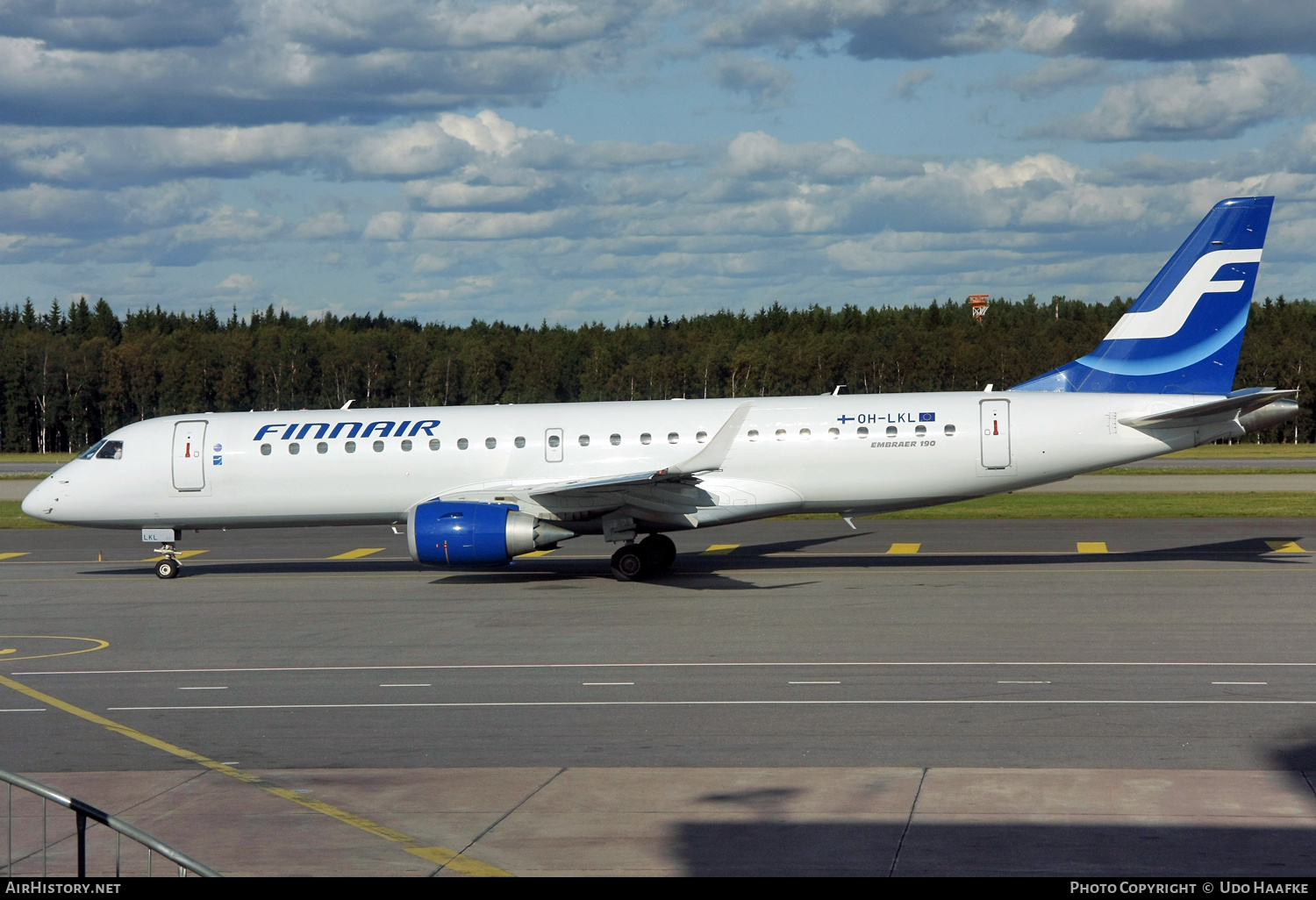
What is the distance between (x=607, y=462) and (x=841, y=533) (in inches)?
395

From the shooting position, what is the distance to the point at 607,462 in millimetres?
25688

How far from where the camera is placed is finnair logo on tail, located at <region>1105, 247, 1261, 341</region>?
25.0 meters

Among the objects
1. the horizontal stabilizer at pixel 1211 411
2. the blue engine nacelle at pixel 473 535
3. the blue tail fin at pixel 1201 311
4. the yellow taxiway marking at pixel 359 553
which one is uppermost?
the blue tail fin at pixel 1201 311

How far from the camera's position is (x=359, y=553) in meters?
31.4

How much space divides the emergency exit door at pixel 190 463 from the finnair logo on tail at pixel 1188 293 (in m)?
19.6

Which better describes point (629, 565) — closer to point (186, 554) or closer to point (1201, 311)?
point (1201, 311)

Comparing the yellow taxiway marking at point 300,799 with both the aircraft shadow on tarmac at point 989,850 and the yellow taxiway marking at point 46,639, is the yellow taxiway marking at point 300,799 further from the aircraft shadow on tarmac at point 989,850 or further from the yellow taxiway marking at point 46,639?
the yellow taxiway marking at point 46,639

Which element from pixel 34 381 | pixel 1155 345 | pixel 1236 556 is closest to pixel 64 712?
pixel 1155 345

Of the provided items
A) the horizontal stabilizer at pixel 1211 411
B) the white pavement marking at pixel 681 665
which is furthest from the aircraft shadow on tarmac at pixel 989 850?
the horizontal stabilizer at pixel 1211 411

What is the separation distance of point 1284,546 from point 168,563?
83.4 feet

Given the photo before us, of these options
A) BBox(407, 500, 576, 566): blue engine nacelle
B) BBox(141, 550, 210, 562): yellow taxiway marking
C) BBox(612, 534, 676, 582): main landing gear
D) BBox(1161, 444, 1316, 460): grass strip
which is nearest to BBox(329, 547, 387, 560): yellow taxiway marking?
BBox(141, 550, 210, 562): yellow taxiway marking

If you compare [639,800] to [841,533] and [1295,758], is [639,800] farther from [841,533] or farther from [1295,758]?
[841,533]

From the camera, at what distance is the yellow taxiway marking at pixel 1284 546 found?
27.0 metres

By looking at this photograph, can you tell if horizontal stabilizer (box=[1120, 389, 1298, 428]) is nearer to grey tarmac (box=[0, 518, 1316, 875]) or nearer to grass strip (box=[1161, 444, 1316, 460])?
grey tarmac (box=[0, 518, 1316, 875])
